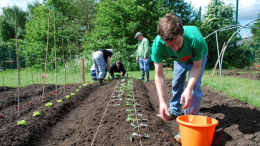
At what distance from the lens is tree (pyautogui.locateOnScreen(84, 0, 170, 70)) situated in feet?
37.3

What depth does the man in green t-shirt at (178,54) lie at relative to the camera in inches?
53.9

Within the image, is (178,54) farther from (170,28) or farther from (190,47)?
(170,28)

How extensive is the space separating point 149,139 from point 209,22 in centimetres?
1274

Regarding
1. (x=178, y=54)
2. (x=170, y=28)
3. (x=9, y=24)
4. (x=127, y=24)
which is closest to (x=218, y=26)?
(x=127, y=24)

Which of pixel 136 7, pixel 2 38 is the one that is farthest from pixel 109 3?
pixel 2 38

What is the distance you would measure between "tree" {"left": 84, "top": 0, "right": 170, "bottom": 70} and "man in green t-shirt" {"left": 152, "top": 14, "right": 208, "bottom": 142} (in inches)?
353

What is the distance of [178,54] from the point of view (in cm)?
185

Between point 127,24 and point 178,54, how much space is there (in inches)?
403

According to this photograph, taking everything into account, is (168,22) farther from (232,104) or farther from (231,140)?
(232,104)

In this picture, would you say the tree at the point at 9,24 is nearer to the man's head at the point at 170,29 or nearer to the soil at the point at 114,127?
the soil at the point at 114,127

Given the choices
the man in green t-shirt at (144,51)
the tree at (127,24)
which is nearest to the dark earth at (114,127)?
the man in green t-shirt at (144,51)

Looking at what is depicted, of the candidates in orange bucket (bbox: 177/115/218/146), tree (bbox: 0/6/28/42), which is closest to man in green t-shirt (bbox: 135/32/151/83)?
orange bucket (bbox: 177/115/218/146)

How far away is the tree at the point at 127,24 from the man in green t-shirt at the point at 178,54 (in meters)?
8.97

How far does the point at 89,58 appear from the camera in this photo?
11.7m
